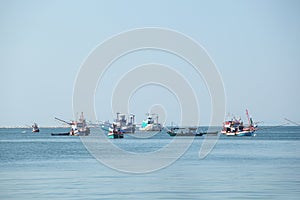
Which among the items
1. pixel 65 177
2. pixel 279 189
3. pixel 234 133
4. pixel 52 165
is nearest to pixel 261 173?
pixel 279 189

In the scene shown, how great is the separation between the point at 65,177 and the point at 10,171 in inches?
365

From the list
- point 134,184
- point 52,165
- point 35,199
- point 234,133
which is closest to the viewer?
point 35,199

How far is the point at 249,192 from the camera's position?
43.4m

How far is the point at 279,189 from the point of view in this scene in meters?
44.6

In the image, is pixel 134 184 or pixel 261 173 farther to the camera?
pixel 261 173

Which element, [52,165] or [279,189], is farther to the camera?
[52,165]

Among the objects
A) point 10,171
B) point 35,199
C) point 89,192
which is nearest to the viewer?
point 35,199

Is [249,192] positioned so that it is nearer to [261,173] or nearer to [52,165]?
[261,173]

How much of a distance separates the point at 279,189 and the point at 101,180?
46.1ft

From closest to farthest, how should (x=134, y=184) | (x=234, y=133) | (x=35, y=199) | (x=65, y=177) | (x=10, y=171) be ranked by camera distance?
(x=35, y=199)
(x=134, y=184)
(x=65, y=177)
(x=10, y=171)
(x=234, y=133)

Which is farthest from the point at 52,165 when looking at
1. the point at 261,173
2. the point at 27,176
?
the point at 261,173

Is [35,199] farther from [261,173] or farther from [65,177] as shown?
[261,173]

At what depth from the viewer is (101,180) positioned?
51781 millimetres

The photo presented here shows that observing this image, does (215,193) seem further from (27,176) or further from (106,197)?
(27,176)
